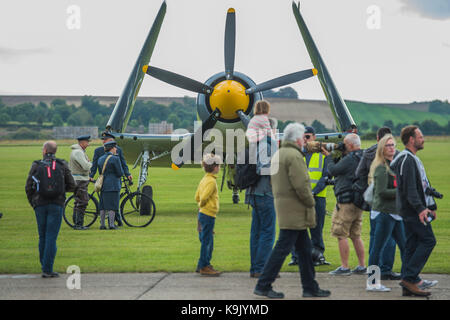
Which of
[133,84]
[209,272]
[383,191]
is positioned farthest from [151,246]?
[133,84]

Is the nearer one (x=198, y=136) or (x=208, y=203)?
(x=208, y=203)

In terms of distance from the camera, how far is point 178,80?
667 inches

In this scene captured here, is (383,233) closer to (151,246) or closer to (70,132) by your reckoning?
(151,246)

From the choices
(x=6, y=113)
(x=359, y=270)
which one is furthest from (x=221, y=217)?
(x=6, y=113)

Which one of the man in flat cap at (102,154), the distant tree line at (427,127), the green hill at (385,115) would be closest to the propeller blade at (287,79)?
the man in flat cap at (102,154)

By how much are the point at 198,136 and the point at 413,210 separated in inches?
425

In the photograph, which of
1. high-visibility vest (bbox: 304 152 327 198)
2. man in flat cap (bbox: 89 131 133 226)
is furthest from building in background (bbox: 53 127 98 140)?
high-visibility vest (bbox: 304 152 327 198)

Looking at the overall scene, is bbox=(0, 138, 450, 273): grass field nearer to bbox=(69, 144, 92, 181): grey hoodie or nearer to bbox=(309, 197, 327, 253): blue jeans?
bbox=(309, 197, 327, 253): blue jeans

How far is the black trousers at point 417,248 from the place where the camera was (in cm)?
696

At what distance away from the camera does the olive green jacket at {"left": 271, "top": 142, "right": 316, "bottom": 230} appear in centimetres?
673

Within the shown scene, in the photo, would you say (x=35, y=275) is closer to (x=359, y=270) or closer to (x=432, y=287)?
(x=359, y=270)

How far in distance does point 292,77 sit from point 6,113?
117 m

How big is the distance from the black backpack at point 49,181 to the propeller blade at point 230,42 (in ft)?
30.5

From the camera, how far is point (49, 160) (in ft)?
27.6
